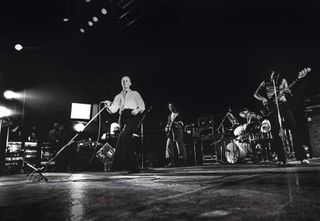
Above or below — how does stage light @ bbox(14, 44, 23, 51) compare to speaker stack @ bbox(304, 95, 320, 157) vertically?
above

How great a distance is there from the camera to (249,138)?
753 cm

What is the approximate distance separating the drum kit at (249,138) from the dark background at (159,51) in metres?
1.69

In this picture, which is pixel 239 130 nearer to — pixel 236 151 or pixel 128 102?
pixel 236 151

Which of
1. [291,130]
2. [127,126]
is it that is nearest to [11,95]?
[127,126]

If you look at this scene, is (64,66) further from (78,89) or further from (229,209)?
(229,209)

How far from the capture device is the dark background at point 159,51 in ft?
22.4

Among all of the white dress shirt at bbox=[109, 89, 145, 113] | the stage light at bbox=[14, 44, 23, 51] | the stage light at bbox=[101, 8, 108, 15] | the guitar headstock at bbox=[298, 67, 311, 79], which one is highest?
the stage light at bbox=[101, 8, 108, 15]

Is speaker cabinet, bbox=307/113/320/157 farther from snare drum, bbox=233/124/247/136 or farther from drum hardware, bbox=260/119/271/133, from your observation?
snare drum, bbox=233/124/247/136

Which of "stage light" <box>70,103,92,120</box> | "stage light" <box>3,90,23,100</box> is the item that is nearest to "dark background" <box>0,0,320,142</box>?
"stage light" <box>3,90,23,100</box>

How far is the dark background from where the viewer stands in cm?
682

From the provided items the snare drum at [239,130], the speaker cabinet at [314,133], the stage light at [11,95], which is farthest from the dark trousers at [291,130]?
the stage light at [11,95]

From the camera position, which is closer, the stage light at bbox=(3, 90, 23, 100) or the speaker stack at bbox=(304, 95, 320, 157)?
the speaker stack at bbox=(304, 95, 320, 157)

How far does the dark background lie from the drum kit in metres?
1.69

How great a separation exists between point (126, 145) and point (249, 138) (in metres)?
5.03
